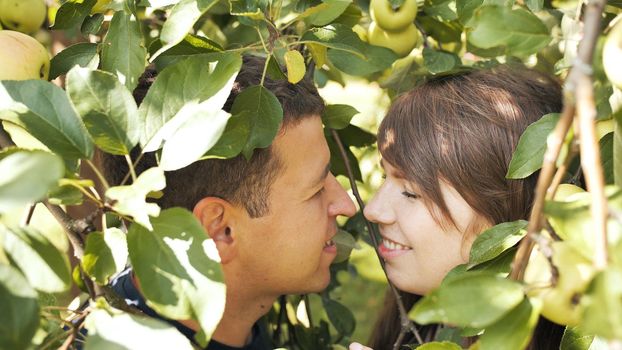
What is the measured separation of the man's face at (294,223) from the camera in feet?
5.22

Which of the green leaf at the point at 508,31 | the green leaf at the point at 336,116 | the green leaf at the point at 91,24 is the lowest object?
the green leaf at the point at 336,116

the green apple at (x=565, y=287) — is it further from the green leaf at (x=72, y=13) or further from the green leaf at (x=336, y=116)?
the green leaf at (x=336, y=116)

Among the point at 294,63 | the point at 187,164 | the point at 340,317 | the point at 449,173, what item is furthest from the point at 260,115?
the point at 340,317

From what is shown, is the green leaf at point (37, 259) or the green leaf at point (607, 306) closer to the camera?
the green leaf at point (607, 306)

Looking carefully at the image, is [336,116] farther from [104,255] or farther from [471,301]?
[471,301]

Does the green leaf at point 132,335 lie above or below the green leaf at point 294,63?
below

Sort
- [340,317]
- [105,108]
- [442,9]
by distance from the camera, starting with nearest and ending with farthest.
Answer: [105,108] < [442,9] < [340,317]

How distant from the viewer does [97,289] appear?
97 cm

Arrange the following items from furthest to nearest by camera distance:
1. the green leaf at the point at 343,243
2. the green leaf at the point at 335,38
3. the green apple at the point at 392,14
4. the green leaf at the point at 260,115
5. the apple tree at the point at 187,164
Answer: the green leaf at the point at 343,243 → the green apple at the point at 392,14 → the green leaf at the point at 335,38 → the green leaf at the point at 260,115 → the apple tree at the point at 187,164

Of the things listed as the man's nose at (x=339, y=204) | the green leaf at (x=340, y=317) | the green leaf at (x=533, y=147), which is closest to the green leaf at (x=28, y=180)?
the green leaf at (x=533, y=147)

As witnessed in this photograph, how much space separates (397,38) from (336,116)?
0.21 meters

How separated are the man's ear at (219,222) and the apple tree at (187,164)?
279mm

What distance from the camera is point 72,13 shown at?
123 cm

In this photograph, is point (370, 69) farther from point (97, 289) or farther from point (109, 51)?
point (97, 289)
